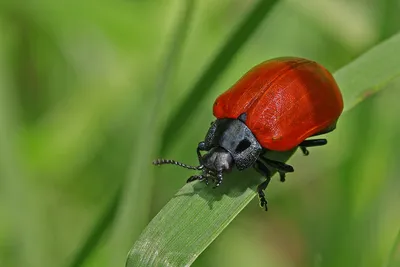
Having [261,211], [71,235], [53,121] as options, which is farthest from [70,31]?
[261,211]

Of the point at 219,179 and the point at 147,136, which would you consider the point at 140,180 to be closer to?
the point at 147,136

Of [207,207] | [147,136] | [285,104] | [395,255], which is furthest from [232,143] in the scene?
[395,255]

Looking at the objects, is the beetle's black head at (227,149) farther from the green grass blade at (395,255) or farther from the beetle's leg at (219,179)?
the green grass blade at (395,255)

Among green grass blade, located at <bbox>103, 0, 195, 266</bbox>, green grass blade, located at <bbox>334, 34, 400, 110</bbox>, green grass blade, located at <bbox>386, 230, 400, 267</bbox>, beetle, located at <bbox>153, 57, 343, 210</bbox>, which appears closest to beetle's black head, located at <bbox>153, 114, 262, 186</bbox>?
beetle, located at <bbox>153, 57, 343, 210</bbox>

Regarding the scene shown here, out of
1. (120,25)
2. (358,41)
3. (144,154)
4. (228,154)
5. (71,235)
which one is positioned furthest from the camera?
(120,25)

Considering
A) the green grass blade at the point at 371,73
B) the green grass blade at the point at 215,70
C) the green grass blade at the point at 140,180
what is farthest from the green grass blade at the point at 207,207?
the green grass blade at the point at 215,70

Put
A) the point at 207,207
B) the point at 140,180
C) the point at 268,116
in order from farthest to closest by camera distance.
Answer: the point at 268,116 < the point at 140,180 < the point at 207,207

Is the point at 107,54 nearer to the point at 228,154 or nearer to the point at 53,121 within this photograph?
the point at 53,121
